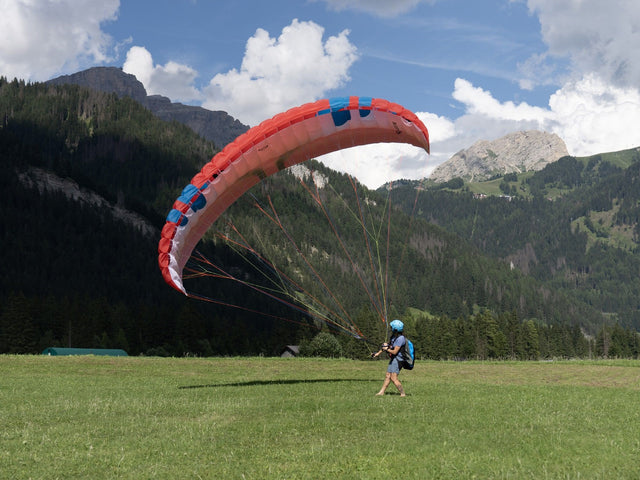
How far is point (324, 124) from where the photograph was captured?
22.1 metres

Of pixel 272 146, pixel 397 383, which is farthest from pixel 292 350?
pixel 397 383

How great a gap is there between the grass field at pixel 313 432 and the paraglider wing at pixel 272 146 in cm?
570

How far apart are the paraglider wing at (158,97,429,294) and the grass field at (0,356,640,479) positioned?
5699mm

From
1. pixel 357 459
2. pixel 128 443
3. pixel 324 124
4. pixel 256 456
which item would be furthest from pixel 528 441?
pixel 324 124

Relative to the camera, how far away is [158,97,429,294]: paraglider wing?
21078 millimetres

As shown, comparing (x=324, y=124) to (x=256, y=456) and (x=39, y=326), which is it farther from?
(x=39, y=326)

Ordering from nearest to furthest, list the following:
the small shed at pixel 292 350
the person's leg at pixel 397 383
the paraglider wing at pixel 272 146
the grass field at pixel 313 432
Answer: the grass field at pixel 313 432
the person's leg at pixel 397 383
the paraglider wing at pixel 272 146
the small shed at pixel 292 350

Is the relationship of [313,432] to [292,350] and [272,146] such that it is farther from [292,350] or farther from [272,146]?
[292,350]

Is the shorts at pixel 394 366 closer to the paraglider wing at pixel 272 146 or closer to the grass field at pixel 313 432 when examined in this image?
the grass field at pixel 313 432

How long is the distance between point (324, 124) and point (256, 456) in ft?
46.6

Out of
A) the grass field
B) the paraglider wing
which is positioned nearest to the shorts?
the grass field

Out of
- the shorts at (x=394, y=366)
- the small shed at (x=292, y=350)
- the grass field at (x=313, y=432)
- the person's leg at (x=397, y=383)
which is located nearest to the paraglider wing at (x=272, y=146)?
the grass field at (x=313, y=432)

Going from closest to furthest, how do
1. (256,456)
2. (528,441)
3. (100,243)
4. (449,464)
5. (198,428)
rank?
(449,464) → (256,456) → (528,441) → (198,428) → (100,243)

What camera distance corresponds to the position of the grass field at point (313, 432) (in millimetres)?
9555
